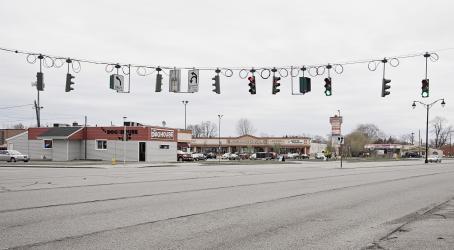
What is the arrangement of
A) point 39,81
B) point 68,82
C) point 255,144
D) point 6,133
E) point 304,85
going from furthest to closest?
point 255,144
point 6,133
point 304,85
point 68,82
point 39,81

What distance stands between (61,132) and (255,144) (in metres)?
69.7

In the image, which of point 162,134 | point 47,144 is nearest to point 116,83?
point 162,134

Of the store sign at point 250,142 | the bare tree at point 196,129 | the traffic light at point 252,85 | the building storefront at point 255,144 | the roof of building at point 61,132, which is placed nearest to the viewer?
the traffic light at point 252,85

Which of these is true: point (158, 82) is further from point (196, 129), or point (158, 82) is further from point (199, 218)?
point (196, 129)

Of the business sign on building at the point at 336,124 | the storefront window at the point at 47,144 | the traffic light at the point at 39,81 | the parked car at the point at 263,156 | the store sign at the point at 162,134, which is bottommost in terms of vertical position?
the parked car at the point at 263,156

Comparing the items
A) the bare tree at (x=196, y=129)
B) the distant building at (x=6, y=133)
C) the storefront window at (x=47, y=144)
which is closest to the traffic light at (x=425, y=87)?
the storefront window at (x=47, y=144)

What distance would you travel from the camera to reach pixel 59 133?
6662 centimetres

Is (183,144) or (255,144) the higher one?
(183,144)

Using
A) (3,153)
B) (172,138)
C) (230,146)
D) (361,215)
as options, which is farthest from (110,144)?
(230,146)

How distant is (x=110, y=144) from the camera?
213 feet

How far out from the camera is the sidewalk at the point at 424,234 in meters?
Answer: 8.67

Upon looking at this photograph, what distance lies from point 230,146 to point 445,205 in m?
118

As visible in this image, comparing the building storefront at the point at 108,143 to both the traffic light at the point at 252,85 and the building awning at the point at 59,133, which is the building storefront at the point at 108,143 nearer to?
the building awning at the point at 59,133

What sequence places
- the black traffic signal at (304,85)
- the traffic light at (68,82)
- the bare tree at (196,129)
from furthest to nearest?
1. the bare tree at (196,129)
2. the black traffic signal at (304,85)
3. the traffic light at (68,82)
